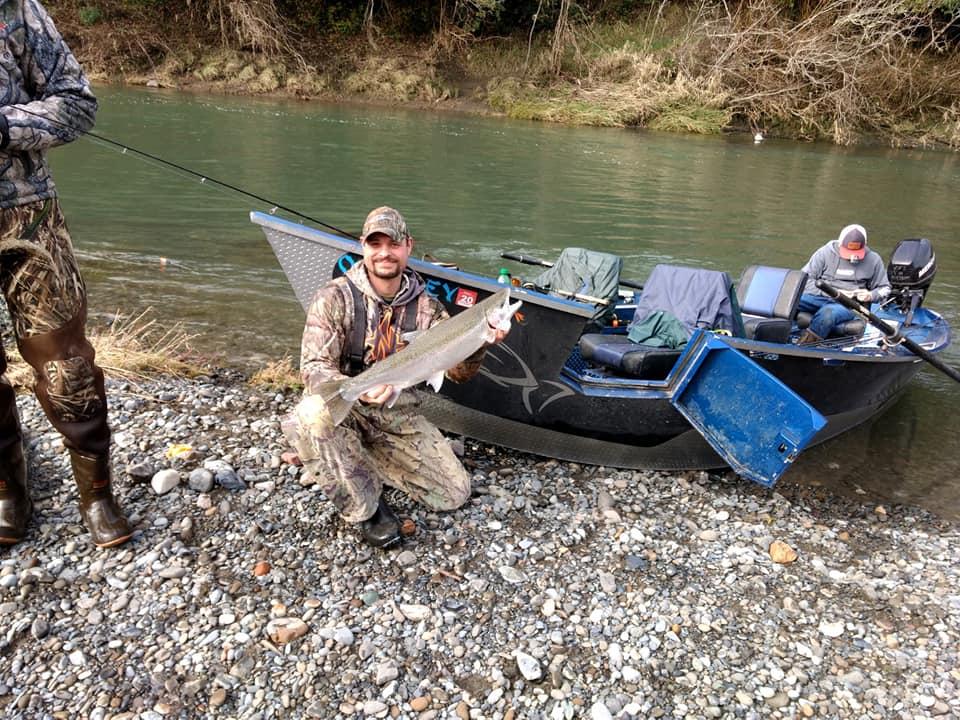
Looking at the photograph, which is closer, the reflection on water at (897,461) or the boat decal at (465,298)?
the boat decal at (465,298)

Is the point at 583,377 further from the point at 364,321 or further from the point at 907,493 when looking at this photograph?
the point at 907,493

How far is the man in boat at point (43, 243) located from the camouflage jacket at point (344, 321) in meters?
1.06

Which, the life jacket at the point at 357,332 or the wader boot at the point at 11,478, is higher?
the life jacket at the point at 357,332

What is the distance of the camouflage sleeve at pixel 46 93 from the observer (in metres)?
3.19

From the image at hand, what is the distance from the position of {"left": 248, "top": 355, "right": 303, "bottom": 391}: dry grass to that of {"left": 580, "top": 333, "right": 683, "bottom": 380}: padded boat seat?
263cm

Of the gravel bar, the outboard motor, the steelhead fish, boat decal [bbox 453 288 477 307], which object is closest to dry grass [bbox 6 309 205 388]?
the gravel bar

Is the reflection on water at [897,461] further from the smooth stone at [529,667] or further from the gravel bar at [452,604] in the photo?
the smooth stone at [529,667]

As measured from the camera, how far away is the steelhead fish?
3.70 meters

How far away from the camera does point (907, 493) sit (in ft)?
20.9

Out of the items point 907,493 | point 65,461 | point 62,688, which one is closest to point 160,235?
point 65,461

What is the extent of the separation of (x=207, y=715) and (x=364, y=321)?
2164 millimetres

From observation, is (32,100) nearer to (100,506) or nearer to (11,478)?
(11,478)

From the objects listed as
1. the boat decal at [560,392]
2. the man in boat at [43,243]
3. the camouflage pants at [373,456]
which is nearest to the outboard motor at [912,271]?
the boat decal at [560,392]

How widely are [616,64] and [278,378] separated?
28.7 meters
